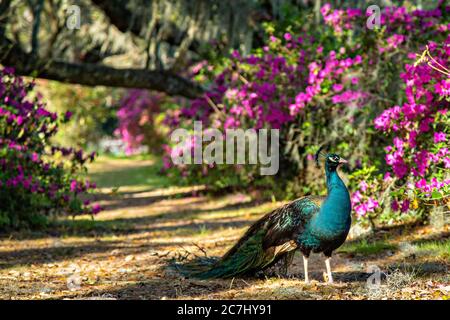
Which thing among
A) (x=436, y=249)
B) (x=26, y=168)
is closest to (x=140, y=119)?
(x=26, y=168)

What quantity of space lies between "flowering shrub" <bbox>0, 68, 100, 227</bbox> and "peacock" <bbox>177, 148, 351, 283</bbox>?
3825 mm

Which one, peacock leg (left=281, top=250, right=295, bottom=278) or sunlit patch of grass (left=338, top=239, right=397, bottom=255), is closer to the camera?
peacock leg (left=281, top=250, right=295, bottom=278)

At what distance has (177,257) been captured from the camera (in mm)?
7668

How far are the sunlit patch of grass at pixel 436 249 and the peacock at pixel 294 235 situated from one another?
1.72 metres

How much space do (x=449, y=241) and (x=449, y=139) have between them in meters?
1.11

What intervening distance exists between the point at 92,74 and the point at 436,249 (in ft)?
24.1

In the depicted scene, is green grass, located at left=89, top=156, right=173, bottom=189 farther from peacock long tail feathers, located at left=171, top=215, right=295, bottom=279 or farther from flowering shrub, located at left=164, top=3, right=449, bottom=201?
peacock long tail feathers, located at left=171, top=215, right=295, bottom=279

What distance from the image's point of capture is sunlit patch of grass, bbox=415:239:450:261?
707cm

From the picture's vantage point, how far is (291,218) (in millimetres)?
5781

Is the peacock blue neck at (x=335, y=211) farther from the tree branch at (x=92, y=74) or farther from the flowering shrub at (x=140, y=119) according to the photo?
the flowering shrub at (x=140, y=119)

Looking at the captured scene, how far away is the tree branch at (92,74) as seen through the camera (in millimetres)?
11352

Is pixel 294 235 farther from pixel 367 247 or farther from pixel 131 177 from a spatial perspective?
pixel 131 177

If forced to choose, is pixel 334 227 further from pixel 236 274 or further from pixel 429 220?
pixel 429 220

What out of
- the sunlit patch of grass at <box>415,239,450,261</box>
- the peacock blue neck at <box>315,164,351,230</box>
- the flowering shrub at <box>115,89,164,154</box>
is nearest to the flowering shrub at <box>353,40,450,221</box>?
the sunlit patch of grass at <box>415,239,450,261</box>
